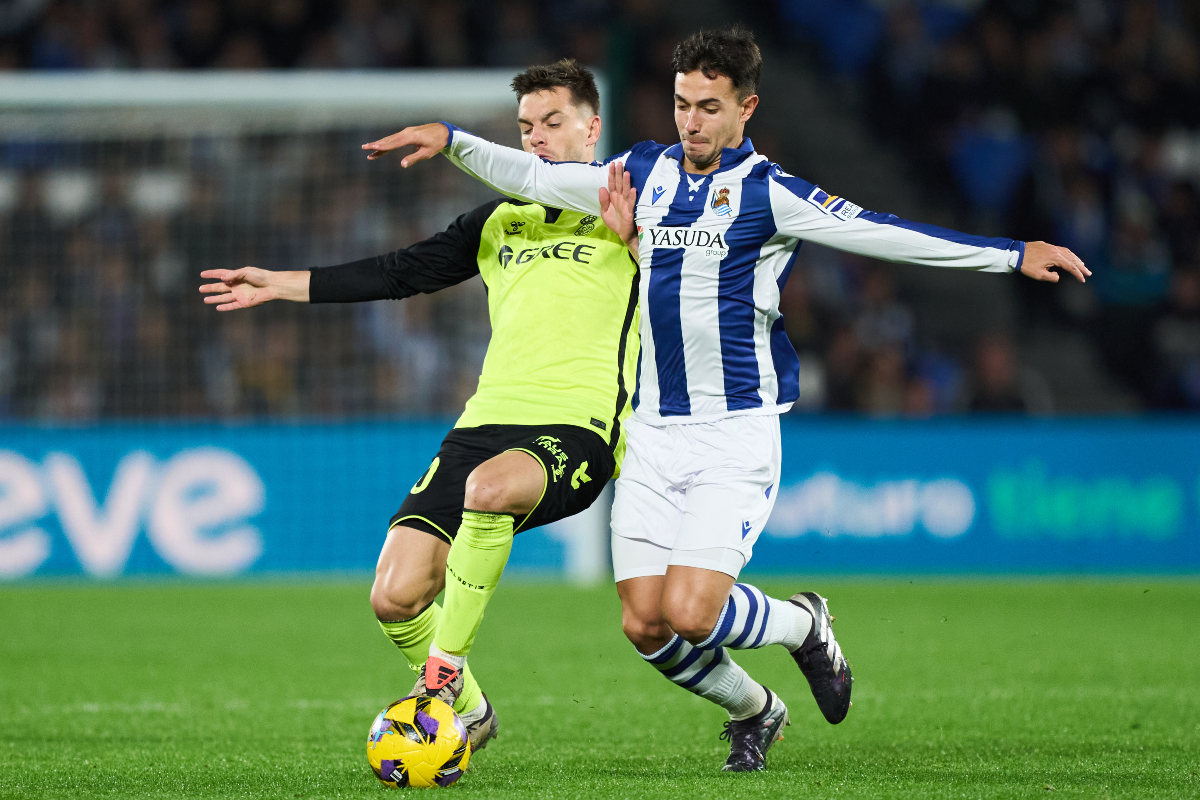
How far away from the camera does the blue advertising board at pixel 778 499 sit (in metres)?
11.0

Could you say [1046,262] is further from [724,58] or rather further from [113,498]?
[113,498]

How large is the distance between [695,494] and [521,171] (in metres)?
1.16

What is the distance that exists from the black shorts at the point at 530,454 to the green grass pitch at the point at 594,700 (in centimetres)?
78

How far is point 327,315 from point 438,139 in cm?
709

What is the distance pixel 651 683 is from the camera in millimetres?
6859

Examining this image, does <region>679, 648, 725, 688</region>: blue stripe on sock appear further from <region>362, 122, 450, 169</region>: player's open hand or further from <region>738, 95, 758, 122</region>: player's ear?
<region>362, 122, 450, 169</region>: player's open hand

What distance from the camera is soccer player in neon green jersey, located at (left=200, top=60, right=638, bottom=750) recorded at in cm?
463

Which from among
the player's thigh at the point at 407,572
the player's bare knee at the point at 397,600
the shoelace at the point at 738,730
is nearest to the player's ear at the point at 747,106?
the player's thigh at the point at 407,572

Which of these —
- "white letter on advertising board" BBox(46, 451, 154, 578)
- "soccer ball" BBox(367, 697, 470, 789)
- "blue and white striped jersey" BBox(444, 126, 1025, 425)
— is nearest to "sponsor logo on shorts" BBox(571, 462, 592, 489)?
→ "blue and white striped jersey" BBox(444, 126, 1025, 425)

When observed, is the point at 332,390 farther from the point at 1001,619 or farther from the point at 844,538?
the point at 1001,619

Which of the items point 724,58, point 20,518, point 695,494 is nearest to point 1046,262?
point 724,58

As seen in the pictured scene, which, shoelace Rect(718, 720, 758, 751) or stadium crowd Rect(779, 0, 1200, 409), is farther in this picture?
stadium crowd Rect(779, 0, 1200, 409)

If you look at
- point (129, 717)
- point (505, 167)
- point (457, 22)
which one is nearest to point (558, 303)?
point (505, 167)

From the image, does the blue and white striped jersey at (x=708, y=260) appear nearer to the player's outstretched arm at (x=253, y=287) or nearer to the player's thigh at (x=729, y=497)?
the player's thigh at (x=729, y=497)
